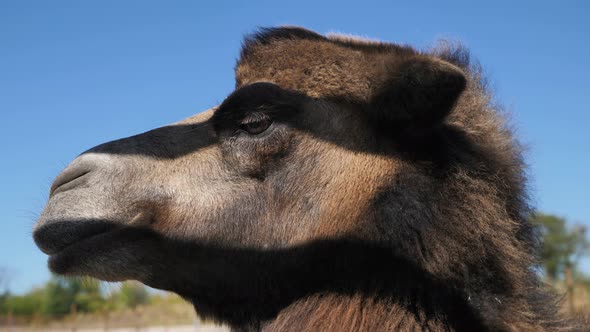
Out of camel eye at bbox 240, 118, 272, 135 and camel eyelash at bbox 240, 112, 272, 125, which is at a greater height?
camel eyelash at bbox 240, 112, 272, 125

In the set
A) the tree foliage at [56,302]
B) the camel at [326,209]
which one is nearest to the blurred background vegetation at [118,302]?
the tree foliage at [56,302]

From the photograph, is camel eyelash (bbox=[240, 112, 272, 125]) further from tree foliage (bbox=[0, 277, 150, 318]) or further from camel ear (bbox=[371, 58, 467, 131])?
tree foliage (bbox=[0, 277, 150, 318])

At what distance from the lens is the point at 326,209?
3.70 m

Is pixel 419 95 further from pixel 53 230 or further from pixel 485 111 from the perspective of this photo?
pixel 53 230

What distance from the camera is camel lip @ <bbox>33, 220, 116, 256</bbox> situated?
365cm

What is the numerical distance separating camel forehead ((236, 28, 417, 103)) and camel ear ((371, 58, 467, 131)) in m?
0.14

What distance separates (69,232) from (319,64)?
1930mm

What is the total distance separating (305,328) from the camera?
3.57 metres

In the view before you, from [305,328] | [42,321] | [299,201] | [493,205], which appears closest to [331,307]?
[305,328]

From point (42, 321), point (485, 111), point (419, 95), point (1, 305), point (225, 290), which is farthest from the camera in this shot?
point (1, 305)

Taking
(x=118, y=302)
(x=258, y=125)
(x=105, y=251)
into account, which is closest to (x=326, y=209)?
(x=258, y=125)

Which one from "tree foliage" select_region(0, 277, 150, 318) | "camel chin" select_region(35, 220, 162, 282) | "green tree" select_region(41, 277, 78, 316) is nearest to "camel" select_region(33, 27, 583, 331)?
"camel chin" select_region(35, 220, 162, 282)

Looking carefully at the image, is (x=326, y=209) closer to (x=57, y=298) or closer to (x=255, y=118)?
(x=255, y=118)

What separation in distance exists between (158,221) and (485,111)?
2326 millimetres
